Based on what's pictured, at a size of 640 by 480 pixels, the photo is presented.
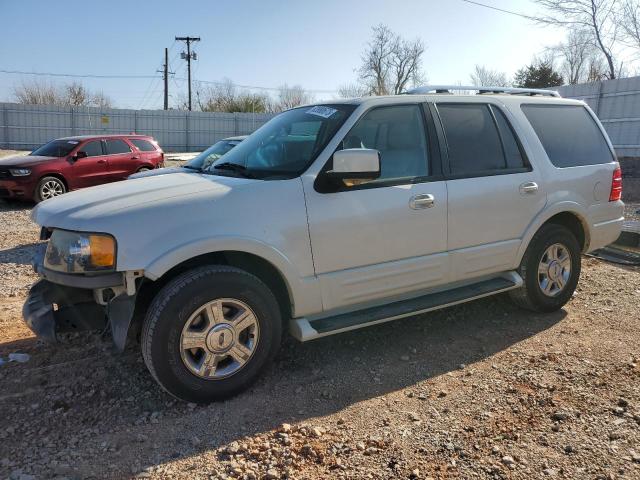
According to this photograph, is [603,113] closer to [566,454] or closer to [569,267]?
[569,267]

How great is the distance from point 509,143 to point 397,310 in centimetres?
183

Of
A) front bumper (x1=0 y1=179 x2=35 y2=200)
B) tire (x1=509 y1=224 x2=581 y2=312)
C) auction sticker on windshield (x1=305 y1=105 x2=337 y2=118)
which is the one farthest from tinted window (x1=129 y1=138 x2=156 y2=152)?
tire (x1=509 y1=224 x2=581 y2=312)

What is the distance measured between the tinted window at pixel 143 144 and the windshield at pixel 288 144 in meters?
10.6

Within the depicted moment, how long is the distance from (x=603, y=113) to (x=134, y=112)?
2562cm

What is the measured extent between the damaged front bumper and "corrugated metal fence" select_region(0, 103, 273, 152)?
3026cm

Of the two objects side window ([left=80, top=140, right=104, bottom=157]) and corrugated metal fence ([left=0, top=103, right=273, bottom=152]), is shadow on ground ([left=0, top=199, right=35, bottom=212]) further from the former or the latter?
corrugated metal fence ([left=0, top=103, right=273, bottom=152])

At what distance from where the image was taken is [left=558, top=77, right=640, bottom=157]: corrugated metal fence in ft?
57.2

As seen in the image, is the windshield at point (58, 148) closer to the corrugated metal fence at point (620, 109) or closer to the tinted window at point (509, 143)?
the tinted window at point (509, 143)

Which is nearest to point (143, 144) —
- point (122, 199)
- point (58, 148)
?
point (58, 148)

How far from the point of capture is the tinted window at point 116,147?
1313 cm

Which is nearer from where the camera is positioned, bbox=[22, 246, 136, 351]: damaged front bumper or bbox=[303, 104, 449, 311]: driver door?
bbox=[22, 246, 136, 351]: damaged front bumper

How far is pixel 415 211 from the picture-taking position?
12.4ft

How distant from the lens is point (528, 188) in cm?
438

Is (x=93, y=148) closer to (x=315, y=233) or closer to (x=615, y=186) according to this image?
(x=315, y=233)
